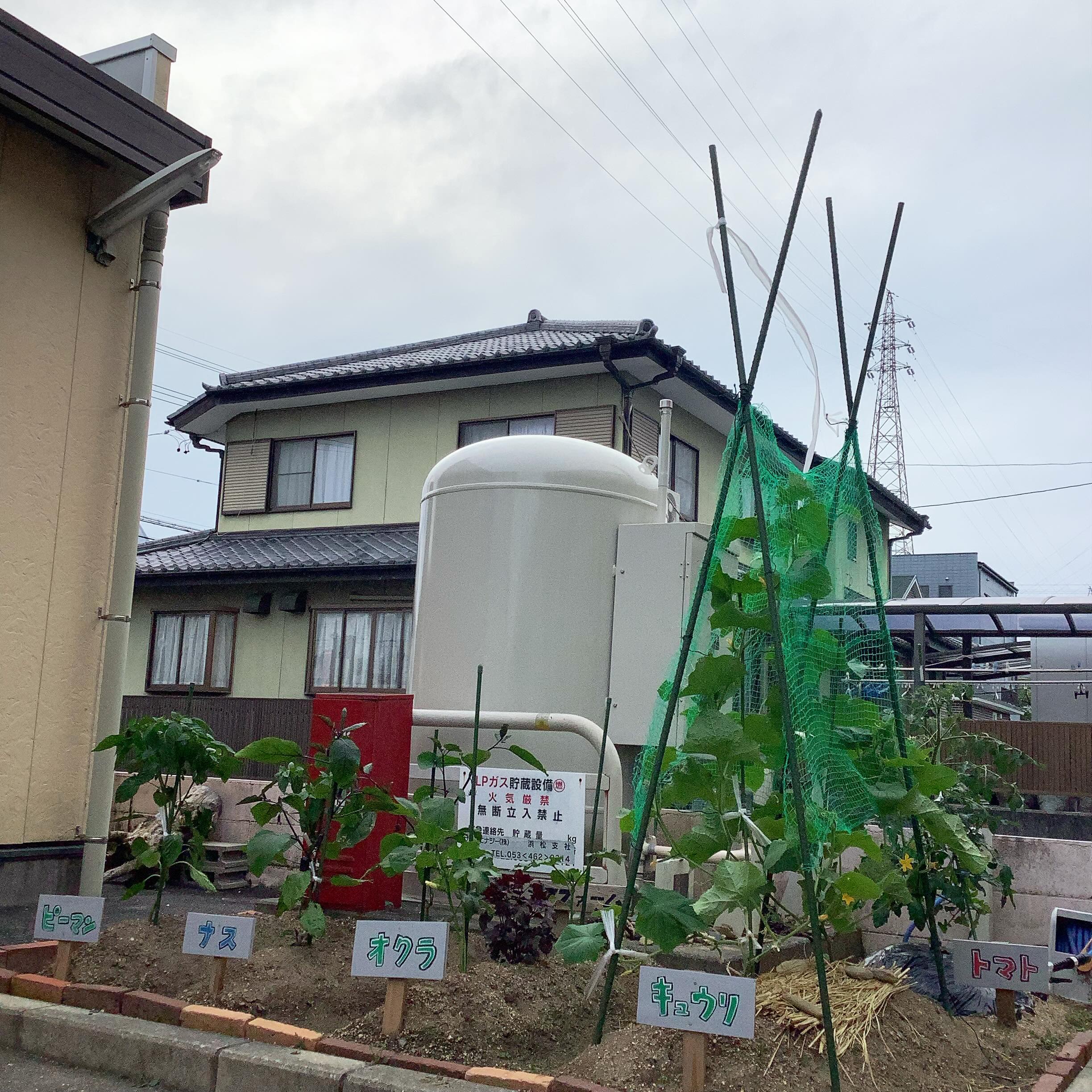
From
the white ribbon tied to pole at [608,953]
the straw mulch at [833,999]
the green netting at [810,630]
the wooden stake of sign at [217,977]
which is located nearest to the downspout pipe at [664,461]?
the green netting at [810,630]

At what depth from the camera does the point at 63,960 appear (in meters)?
4.38

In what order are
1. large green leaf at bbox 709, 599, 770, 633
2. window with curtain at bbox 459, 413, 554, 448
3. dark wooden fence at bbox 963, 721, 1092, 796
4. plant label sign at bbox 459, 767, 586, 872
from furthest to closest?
window with curtain at bbox 459, 413, 554, 448
dark wooden fence at bbox 963, 721, 1092, 796
plant label sign at bbox 459, 767, 586, 872
large green leaf at bbox 709, 599, 770, 633

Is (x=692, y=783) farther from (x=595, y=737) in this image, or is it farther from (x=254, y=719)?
(x=254, y=719)

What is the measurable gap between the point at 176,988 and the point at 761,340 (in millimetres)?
3486

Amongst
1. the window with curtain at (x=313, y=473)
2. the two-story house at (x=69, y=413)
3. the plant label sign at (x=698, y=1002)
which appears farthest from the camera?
the window with curtain at (x=313, y=473)

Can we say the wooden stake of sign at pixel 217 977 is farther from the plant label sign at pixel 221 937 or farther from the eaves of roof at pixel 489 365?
the eaves of roof at pixel 489 365

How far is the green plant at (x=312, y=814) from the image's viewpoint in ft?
14.1

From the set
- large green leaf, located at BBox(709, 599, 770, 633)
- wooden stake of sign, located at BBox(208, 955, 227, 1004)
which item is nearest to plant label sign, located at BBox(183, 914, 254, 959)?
wooden stake of sign, located at BBox(208, 955, 227, 1004)

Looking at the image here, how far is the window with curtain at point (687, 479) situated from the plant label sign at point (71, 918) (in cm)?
1142

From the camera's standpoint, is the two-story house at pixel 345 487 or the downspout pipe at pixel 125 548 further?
the two-story house at pixel 345 487

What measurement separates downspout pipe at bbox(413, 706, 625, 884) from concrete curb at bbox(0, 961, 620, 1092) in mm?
2151

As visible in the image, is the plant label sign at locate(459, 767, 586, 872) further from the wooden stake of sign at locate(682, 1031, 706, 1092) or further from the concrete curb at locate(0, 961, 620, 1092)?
the wooden stake of sign at locate(682, 1031, 706, 1092)

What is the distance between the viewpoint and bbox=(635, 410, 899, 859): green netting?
13.3 feet

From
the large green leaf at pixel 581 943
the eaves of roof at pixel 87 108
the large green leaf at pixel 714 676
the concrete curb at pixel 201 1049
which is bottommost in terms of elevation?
the concrete curb at pixel 201 1049
